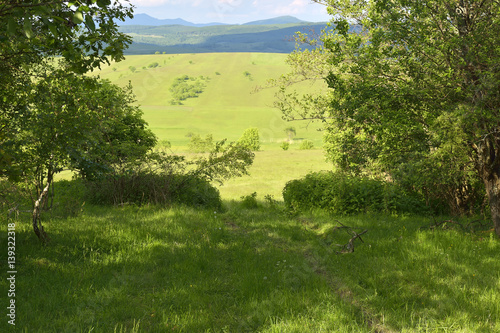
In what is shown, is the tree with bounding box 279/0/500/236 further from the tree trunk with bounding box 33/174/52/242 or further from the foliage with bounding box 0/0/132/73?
the tree trunk with bounding box 33/174/52/242

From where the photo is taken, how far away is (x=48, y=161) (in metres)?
7.21

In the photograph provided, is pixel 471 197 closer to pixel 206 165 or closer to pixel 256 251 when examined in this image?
pixel 256 251

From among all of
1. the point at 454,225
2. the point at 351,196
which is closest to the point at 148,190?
the point at 351,196

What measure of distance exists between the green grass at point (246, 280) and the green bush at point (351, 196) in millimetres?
2921

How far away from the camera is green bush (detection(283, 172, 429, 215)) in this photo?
42.0 ft

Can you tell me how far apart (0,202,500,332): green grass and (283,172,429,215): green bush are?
9.58 ft

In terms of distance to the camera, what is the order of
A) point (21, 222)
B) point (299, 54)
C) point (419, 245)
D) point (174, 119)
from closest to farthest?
point (419, 245) < point (21, 222) < point (299, 54) < point (174, 119)

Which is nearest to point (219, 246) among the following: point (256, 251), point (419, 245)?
point (256, 251)

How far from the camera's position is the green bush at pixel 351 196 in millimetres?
12797

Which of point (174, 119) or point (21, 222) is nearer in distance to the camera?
point (21, 222)

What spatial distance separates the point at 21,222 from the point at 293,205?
9.63 m

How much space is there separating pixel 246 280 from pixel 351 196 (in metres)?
8.03

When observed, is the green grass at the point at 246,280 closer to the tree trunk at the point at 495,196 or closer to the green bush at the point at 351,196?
the tree trunk at the point at 495,196

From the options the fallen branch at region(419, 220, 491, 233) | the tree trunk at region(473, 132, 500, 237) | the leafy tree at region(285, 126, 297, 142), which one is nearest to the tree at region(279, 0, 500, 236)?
the tree trunk at region(473, 132, 500, 237)
